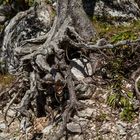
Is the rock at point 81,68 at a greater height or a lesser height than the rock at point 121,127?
greater

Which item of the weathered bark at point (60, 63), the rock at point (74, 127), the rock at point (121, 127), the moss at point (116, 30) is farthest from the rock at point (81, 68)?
the rock at point (121, 127)

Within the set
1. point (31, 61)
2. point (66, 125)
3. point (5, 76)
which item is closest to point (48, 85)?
point (31, 61)

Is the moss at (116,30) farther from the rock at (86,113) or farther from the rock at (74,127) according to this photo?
the rock at (74,127)

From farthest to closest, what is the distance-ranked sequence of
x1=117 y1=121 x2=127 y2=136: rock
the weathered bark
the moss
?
the moss
the weathered bark
x1=117 y1=121 x2=127 y2=136: rock

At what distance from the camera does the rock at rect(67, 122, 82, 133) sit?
1005 centimetres

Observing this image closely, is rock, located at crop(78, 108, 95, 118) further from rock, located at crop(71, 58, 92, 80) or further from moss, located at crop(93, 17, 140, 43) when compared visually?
moss, located at crop(93, 17, 140, 43)

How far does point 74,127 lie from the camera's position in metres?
10.1

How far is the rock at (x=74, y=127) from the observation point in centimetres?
1005

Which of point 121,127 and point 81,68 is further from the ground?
point 81,68

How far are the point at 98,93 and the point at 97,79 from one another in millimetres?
351

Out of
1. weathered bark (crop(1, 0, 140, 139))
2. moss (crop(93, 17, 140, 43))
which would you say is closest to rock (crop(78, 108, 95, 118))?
weathered bark (crop(1, 0, 140, 139))

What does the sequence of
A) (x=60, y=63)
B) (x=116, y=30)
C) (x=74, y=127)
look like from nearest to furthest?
(x=74, y=127)
(x=60, y=63)
(x=116, y=30)

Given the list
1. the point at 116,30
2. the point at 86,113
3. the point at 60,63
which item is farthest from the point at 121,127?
the point at 116,30

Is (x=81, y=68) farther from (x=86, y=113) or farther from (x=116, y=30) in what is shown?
(x=116, y=30)
